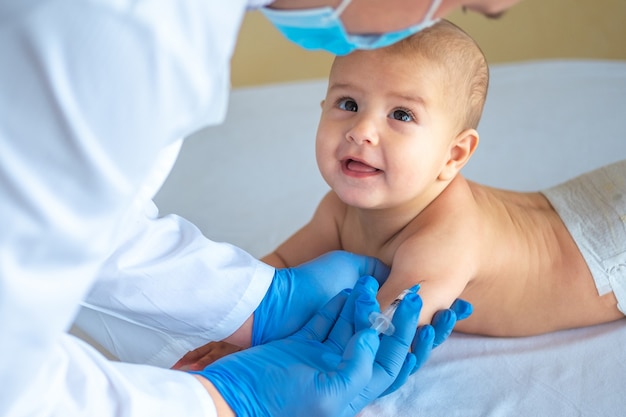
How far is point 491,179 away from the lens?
1.65 meters

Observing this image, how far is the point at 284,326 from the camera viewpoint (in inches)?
41.9

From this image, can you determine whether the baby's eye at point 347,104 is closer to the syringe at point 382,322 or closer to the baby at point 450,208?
the baby at point 450,208

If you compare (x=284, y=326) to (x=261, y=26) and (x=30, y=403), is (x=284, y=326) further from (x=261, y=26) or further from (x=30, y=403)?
(x=261, y=26)

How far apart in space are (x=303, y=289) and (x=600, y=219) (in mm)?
488

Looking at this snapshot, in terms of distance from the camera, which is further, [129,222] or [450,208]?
[450,208]

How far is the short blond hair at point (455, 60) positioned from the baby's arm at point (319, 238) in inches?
11.0

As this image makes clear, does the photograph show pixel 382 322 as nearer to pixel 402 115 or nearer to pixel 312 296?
pixel 312 296

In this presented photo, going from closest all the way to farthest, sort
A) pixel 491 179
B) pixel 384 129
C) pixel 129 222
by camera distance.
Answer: pixel 129 222
pixel 384 129
pixel 491 179

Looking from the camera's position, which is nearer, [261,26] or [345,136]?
[345,136]

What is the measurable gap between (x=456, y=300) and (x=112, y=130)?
608 mm

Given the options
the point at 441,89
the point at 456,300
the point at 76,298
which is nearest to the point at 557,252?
the point at 456,300

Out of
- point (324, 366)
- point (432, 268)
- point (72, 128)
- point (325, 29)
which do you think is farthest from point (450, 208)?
point (72, 128)

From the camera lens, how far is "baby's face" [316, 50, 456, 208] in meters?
1.05

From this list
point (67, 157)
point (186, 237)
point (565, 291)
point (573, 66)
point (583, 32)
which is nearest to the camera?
point (67, 157)
